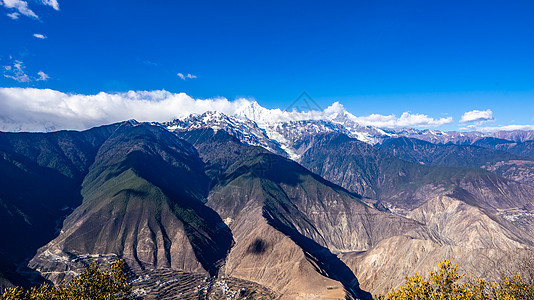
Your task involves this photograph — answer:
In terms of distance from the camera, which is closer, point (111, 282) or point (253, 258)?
point (111, 282)

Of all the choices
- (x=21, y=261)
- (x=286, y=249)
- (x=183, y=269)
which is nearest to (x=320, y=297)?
(x=286, y=249)

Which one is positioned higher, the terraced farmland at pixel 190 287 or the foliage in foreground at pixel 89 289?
the foliage in foreground at pixel 89 289

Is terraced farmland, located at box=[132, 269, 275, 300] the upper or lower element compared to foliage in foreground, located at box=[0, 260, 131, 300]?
lower

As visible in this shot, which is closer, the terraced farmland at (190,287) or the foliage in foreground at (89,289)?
the foliage in foreground at (89,289)

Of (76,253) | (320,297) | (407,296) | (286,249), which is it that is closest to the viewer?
(407,296)

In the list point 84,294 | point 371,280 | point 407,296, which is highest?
point 407,296

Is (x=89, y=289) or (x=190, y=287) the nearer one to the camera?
(x=89, y=289)

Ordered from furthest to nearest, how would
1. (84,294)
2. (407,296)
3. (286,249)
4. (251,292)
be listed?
(286,249), (251,292), (84,294), (407,296)

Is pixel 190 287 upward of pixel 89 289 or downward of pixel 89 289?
downward

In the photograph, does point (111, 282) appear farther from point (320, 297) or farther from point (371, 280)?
point (371, 280)

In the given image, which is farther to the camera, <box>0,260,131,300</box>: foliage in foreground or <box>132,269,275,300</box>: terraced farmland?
<box>132,269,275,300</box>: terraced farmland

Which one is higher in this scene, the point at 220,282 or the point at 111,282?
the point at 111,282
